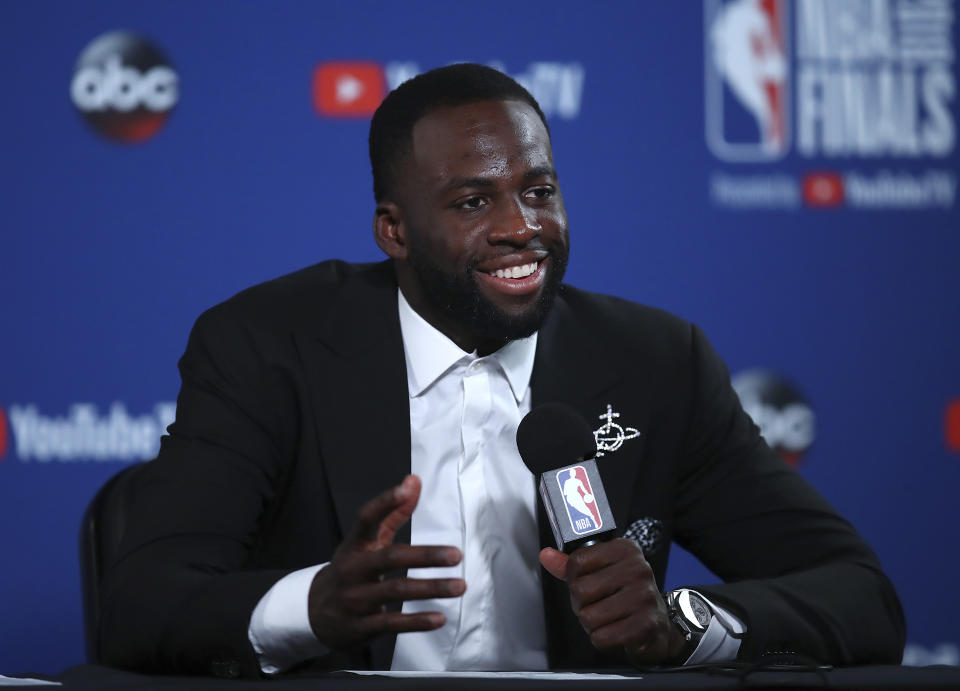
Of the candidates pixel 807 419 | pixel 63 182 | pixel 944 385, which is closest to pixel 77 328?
pixel 63 182

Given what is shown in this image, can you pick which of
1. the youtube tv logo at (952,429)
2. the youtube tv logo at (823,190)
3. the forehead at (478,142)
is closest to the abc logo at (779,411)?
the youtube tv logo at (952,429)

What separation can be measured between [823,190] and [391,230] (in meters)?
1.45

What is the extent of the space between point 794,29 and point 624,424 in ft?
4.86

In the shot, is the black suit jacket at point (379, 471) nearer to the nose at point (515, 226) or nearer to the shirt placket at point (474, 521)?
the shirt placket at point (474, 521)

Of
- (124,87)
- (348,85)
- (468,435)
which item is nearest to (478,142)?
(468,435)

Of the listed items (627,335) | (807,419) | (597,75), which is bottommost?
(807,419)

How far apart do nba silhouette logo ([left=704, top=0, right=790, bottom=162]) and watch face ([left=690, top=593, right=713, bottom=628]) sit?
1.63 m

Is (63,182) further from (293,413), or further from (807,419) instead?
(807,419)

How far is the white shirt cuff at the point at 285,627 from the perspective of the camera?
4.36 ft

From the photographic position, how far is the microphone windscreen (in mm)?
1357

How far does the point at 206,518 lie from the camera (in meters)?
1.60

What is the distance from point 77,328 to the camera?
2688 millimetres

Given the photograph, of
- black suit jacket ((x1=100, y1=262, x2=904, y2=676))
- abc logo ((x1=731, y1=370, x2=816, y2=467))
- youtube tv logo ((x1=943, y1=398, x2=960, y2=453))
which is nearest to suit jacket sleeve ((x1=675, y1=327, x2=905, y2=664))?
black suit jacket ((x1=100, y1=262, x2=904, y2=676))

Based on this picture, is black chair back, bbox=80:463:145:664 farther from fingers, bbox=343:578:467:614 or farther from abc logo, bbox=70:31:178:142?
abc logo, bbox=70:31:178:142
